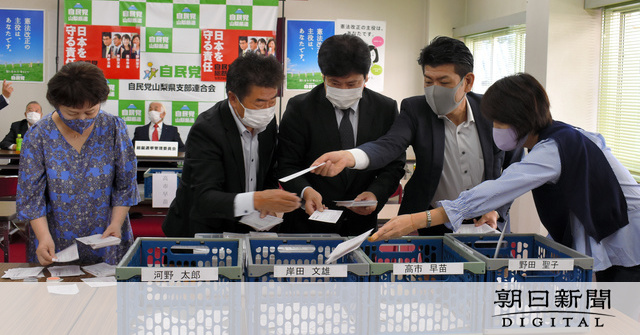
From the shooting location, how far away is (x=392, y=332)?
1.48 metres

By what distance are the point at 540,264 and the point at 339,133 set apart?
99 cm

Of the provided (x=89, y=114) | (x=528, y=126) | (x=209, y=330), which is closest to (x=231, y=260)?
(x=209, y=330)

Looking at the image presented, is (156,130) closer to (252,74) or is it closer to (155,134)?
(155,134)

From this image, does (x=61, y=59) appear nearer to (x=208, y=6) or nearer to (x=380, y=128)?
(x=208, y=6)

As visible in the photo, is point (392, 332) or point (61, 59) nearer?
point (392, 332)

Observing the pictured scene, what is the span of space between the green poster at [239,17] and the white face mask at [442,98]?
486 centimetres

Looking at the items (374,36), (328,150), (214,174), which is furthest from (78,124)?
(374,36)

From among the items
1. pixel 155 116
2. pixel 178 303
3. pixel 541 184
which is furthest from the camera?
pixel 155 116

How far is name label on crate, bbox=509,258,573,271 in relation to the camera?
1500 millimetres

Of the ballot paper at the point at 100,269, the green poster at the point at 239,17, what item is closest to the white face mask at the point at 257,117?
the ballot paper at the point at 100,269

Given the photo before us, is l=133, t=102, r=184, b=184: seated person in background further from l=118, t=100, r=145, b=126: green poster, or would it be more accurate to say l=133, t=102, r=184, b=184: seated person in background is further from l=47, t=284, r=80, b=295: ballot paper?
l=47, t=284, r=80, b=295: ballot paper

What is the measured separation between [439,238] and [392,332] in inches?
18.1

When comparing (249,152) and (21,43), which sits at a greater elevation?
(21,43)

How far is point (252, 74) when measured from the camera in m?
1.99
